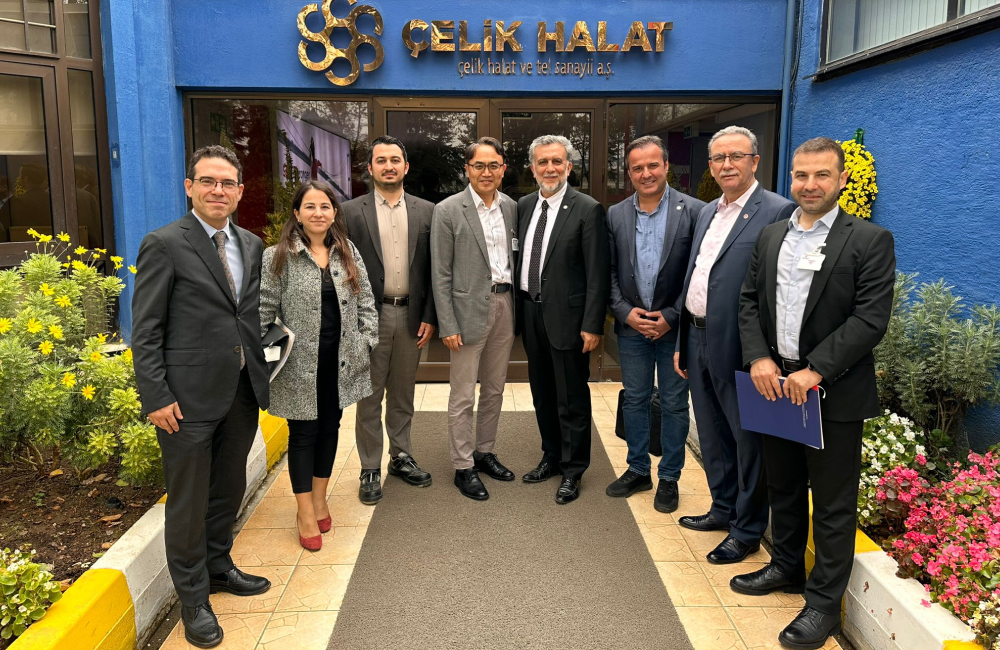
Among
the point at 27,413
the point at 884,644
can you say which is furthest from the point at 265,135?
the point at 884,644

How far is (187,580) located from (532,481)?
2163 mm

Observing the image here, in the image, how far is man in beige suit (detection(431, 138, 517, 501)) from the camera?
4027 mm

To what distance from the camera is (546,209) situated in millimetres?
4105

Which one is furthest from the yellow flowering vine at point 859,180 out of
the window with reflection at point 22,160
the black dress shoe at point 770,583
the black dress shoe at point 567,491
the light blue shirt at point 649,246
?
the window with reflection at point 22,160

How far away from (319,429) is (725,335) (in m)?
2.02

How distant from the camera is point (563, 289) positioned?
4004 mm

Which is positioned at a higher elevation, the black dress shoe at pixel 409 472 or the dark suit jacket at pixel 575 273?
the dark suit jacket at pixel 575 273

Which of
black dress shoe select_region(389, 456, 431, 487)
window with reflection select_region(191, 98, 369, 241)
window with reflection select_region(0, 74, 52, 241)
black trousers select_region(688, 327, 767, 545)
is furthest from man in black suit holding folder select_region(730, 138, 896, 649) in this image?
window with reflection select_region(0, 74, 52, 241)

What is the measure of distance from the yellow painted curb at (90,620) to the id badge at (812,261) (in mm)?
2815

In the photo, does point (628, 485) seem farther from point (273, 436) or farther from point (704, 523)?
point (273, 436)

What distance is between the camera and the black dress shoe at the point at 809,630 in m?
2.76

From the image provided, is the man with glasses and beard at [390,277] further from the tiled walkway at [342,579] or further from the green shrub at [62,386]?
the green shrub at [62,386]

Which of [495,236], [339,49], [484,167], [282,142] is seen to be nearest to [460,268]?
[495,236]

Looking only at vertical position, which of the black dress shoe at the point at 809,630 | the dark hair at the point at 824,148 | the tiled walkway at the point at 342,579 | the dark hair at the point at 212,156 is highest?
the dark hair at the point at 824,148
